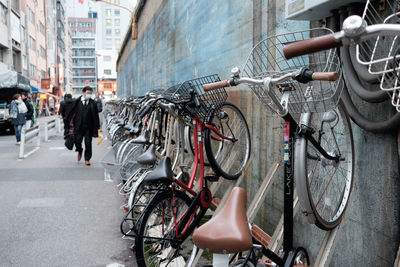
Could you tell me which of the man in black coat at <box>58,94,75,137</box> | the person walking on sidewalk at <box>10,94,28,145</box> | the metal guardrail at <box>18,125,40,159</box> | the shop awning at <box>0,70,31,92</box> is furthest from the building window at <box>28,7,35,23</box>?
the man in black coat at <box>58,94,75,137</box>

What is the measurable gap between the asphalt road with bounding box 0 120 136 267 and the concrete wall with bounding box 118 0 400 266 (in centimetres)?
190

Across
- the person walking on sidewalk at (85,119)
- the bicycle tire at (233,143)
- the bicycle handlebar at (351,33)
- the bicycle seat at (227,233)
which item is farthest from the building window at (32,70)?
the bicycle handlebar at (351,33)

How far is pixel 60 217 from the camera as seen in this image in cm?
595

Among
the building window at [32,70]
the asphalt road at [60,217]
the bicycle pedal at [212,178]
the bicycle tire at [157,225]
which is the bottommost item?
the asphalt road at [60,217]

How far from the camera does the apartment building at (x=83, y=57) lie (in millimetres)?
138375

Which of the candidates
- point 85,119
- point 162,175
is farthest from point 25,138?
point 162,175

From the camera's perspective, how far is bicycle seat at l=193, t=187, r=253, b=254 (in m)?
1.92

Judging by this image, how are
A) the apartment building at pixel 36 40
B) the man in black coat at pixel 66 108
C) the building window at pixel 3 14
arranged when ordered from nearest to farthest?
the man in black coat at pixel 66 108, the building window at pixel 3 14, the apartment building at pixel 36 40

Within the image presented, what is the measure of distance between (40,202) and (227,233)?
5.60 meters

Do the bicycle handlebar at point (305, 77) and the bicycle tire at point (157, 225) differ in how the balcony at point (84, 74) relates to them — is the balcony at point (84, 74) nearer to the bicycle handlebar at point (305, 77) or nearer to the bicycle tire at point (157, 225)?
the bicycle tire at point (157, 225)

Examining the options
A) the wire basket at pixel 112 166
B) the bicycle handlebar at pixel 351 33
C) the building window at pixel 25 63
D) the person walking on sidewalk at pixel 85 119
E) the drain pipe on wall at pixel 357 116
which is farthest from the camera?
the building window at pixel 25 63

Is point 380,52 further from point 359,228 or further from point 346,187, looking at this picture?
point 359,228

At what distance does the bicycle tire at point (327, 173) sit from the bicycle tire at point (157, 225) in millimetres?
1229

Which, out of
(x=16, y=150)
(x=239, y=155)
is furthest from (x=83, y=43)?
(x=239, y=155)
